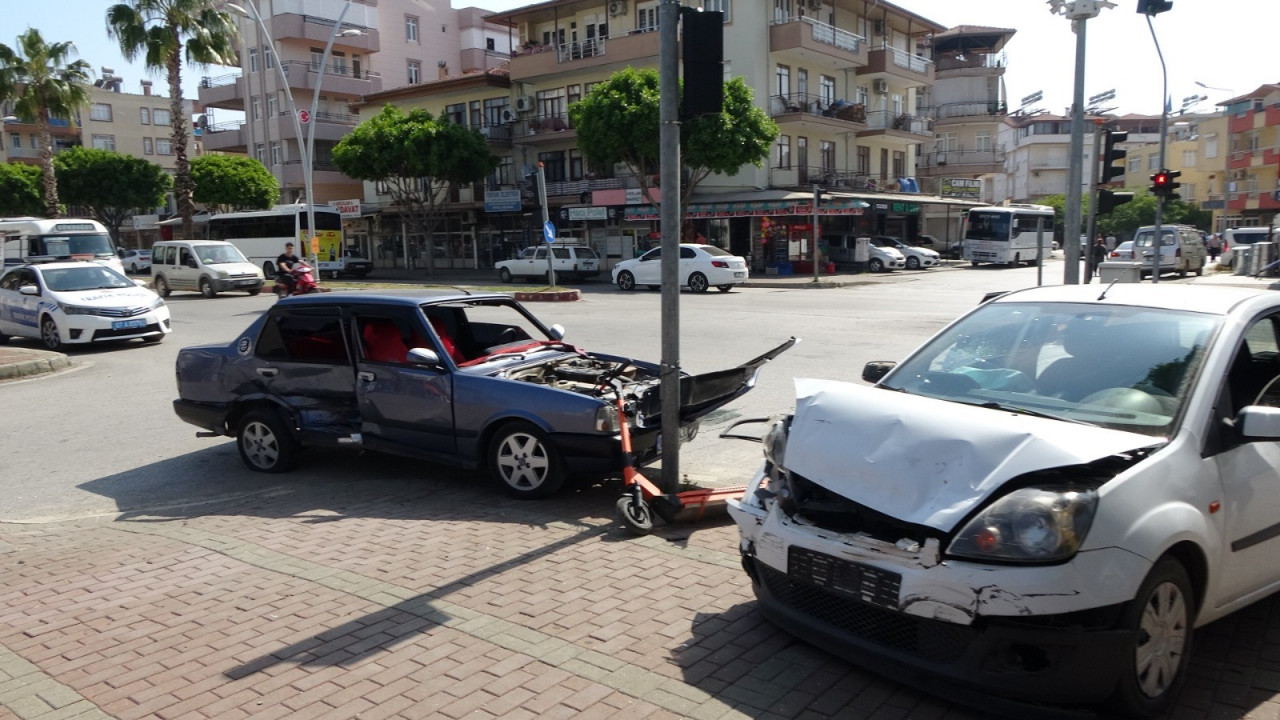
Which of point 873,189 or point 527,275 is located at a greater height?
point 873,189

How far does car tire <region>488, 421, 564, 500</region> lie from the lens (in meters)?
6.29

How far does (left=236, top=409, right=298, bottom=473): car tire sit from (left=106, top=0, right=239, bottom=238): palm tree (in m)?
33.6

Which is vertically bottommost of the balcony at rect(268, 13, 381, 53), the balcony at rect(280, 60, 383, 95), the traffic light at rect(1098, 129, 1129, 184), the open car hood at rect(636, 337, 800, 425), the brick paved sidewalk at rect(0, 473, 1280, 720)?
the brick paved sidewalk at rect(0, 473, 1280, 720)

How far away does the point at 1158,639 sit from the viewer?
330cm

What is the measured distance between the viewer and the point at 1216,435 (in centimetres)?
360

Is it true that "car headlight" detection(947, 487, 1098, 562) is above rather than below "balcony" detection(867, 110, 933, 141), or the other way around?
below

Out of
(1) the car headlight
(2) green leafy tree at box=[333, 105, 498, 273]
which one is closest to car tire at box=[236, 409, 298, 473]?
(1) the car headlight

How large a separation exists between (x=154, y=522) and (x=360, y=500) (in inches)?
54.6

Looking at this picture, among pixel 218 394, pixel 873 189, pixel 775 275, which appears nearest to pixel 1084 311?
pixel 218 394

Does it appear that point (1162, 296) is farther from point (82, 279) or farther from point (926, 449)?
point (82, 279)

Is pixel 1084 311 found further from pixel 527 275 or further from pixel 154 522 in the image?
pixel 527 275

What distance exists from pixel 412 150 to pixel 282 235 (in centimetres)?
720

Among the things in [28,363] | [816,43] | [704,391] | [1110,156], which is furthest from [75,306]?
[816,43]

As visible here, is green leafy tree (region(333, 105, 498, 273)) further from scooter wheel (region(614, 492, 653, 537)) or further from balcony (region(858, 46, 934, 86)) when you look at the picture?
scooter wheel (region(614, 492, 653, 537))
